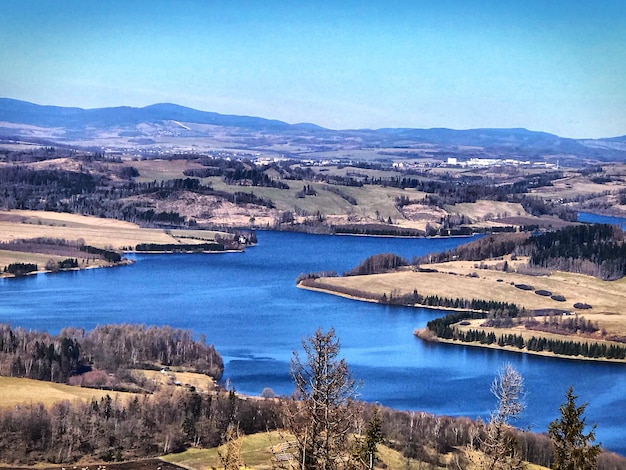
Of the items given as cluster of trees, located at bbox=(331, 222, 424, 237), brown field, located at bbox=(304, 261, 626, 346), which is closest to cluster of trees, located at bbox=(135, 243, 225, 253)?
cluster of trees, located at bbox=(331, 222, 424, 237)

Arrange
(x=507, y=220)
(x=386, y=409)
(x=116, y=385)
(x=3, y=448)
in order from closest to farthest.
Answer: (x=3, y=448)
(x=386, y=409)
(x=116, y=385)
(x=507, y=220)

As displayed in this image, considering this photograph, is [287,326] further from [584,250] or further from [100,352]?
[584,250]

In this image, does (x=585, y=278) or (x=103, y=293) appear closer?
(x=103, y=293)

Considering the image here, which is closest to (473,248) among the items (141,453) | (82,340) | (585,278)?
(585,278)

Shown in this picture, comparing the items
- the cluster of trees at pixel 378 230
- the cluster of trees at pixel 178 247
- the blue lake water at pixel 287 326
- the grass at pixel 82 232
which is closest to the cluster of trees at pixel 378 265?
the blue lake water at pixel 287 326

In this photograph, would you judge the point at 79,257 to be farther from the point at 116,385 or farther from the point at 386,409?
the point at 386,409

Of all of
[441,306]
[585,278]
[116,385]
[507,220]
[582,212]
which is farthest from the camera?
[582,212]

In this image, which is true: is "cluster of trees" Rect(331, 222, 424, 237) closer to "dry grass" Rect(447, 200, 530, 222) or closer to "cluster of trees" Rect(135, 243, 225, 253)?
"dry grass" Rect(447, 200, 530, 222)
